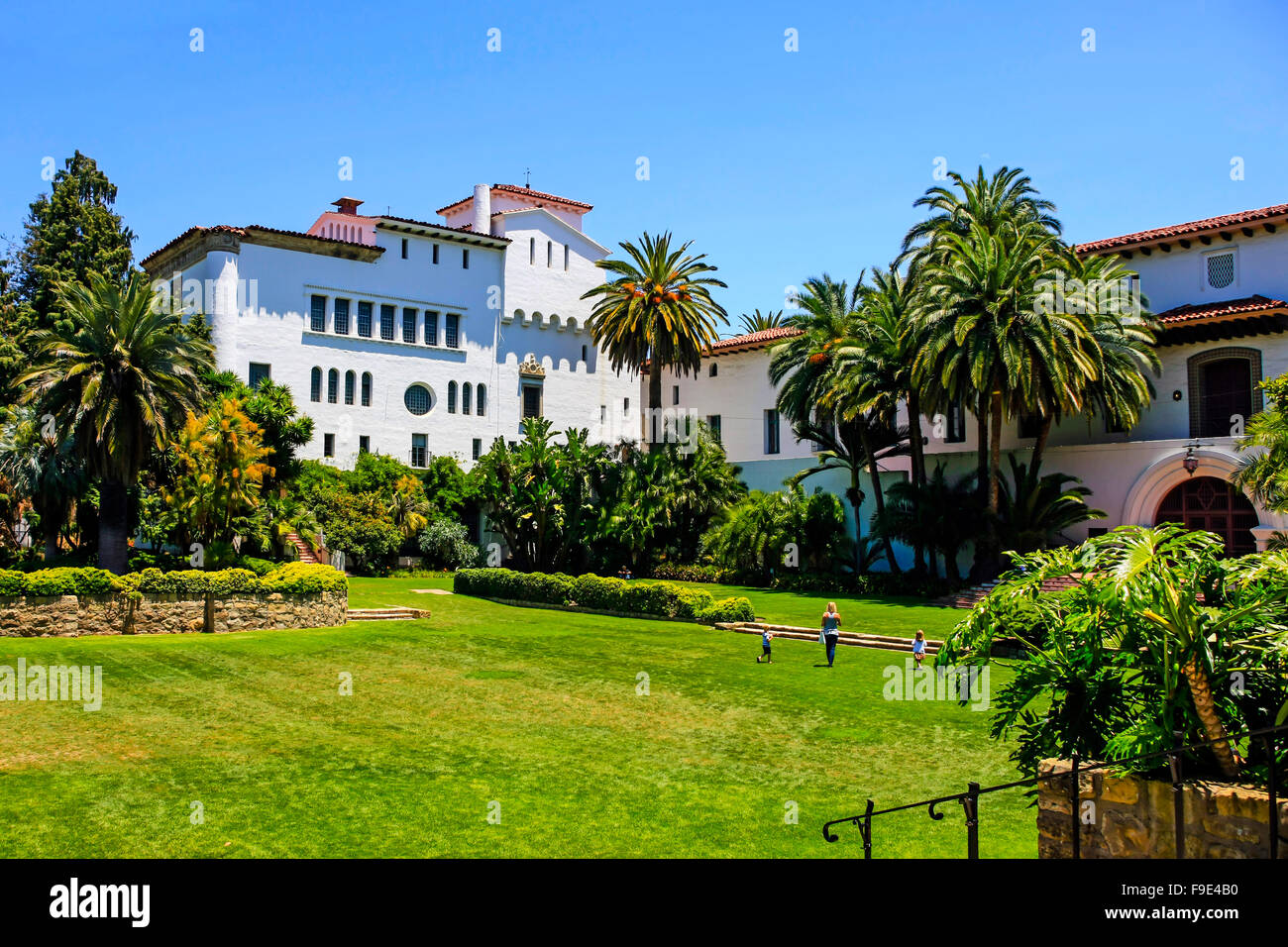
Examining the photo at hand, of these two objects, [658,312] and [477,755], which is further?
[658,312]

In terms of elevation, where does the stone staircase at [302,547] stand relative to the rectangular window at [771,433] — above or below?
below

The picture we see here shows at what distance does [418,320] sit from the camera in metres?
59.4

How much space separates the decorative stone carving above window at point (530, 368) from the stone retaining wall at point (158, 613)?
32.2 meters

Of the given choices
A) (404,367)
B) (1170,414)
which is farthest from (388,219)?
(1170,414)

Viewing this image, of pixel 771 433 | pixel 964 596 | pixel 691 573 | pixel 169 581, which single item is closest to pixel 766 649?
pixel 964 596

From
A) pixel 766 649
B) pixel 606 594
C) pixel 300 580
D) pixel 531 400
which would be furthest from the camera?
pixel 531 400

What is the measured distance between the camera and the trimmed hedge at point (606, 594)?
33.7 metres

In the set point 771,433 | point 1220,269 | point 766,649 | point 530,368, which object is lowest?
point 766,649

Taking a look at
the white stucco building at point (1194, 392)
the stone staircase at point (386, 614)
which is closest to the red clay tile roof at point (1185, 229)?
the white stucco building at point (1194, 392)

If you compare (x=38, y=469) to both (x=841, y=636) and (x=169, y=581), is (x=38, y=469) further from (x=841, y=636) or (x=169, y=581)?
(x=841, y=636)

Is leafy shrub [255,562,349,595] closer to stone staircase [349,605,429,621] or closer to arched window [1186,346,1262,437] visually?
stone staircase [349,605,429,621]

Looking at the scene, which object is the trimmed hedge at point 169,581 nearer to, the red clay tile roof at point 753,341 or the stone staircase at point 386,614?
the stone staircase at point 386,614

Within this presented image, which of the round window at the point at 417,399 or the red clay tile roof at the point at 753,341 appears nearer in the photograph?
the red clay tile roof at the point at 753,341

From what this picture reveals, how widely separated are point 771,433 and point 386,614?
2806 cm
